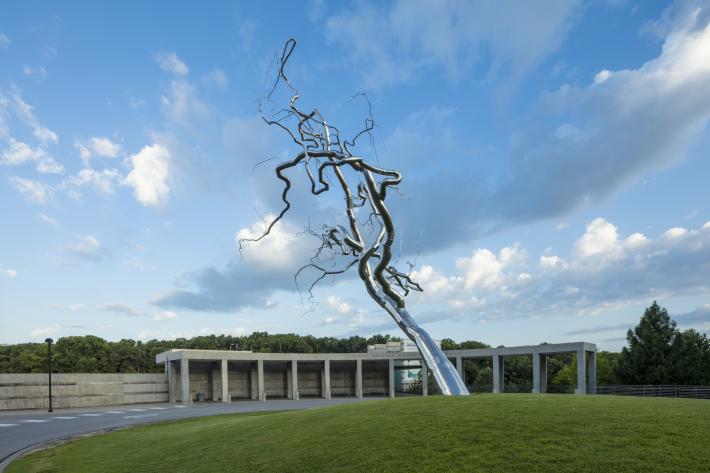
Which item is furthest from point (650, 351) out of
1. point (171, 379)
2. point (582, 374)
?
point (171, 379)

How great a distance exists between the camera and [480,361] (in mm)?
74562

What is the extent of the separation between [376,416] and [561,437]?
4.76 meters

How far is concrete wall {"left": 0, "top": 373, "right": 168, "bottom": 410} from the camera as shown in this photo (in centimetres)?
4247

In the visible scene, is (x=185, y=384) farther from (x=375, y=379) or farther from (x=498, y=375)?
(x=498, y=375)

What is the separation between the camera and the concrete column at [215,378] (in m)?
53.0

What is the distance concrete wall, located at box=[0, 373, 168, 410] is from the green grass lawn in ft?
101

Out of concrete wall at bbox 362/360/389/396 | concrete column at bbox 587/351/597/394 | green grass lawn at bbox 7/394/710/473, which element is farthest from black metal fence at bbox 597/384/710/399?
green grass lawn at bbox 7/394/710/473

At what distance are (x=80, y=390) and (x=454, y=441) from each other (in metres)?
43.0

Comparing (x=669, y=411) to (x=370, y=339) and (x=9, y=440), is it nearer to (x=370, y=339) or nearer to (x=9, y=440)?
(x=9, y=440)

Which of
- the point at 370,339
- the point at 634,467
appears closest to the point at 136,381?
the point at 634,467

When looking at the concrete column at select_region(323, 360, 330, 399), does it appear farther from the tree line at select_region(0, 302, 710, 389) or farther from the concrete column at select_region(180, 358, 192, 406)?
the tree line at select_region(0, 302, 710, 389)

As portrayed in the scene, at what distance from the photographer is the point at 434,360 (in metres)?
20.1

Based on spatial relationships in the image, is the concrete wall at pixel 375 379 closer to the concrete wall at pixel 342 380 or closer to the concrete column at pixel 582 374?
the concrete wall at pixel 342 380

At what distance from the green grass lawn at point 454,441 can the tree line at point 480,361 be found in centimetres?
3573
